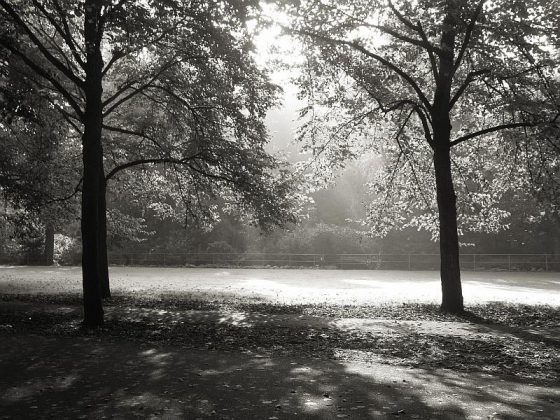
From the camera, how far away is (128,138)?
20.5m

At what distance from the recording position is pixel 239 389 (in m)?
6.76

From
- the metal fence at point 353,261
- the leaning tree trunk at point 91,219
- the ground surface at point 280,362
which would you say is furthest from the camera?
the metal fence at point 353,261

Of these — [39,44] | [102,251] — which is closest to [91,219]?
[39,44]

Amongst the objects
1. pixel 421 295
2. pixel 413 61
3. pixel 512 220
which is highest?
pixel 413 61

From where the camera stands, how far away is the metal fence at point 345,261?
39.8 metres

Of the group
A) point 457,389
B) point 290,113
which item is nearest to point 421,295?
point 457,389

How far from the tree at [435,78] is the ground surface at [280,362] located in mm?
3961

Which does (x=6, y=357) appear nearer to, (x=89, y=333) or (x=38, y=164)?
(x=89, y=333)

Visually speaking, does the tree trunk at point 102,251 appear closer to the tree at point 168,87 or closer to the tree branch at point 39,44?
the tree at point 168,87

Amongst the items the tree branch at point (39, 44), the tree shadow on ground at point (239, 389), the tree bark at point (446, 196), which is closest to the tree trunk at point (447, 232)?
the tree bark at point (446, 196)

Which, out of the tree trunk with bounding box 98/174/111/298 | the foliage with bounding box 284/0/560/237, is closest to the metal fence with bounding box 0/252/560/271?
the foliage with bounding box 284/0/560/237

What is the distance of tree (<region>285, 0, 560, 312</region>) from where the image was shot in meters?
13.4

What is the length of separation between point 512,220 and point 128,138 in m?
31.3

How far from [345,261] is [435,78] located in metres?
28.4
